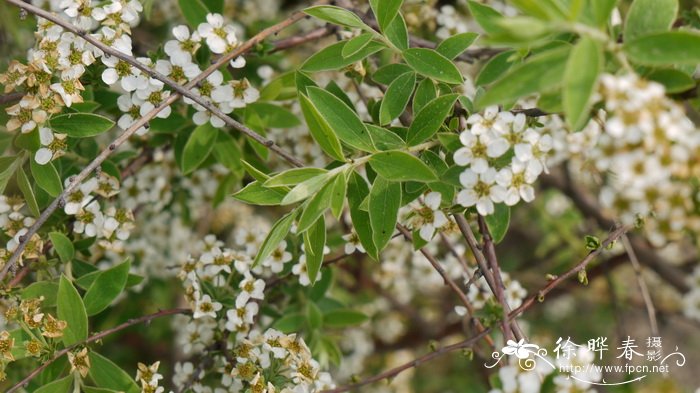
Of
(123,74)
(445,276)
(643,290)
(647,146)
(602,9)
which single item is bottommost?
(643,290)

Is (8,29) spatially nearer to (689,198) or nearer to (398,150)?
(398,150)

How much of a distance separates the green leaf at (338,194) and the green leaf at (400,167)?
2.7 inches

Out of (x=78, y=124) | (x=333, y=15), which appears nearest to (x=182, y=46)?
(x=78, y=124)

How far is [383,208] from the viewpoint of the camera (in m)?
1.41

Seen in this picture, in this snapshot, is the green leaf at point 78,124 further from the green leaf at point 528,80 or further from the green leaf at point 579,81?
the green leaf at point 579,81

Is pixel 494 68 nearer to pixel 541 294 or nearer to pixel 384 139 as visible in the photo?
pixel 384 139

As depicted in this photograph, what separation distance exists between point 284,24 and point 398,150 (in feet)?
1.88

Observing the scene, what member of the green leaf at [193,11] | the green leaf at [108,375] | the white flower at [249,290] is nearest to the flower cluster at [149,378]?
the green leaf at [108,375]

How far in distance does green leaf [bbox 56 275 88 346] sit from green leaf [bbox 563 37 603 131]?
1.11 m

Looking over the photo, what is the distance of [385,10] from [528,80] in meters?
0.55

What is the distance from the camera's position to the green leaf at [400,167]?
1.33 meters

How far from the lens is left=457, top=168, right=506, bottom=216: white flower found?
1.36m

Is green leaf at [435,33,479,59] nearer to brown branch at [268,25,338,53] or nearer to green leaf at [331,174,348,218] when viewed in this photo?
green leaf at [331,174,348,218]

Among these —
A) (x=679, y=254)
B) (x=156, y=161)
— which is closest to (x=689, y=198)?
(x=156, y=161)
